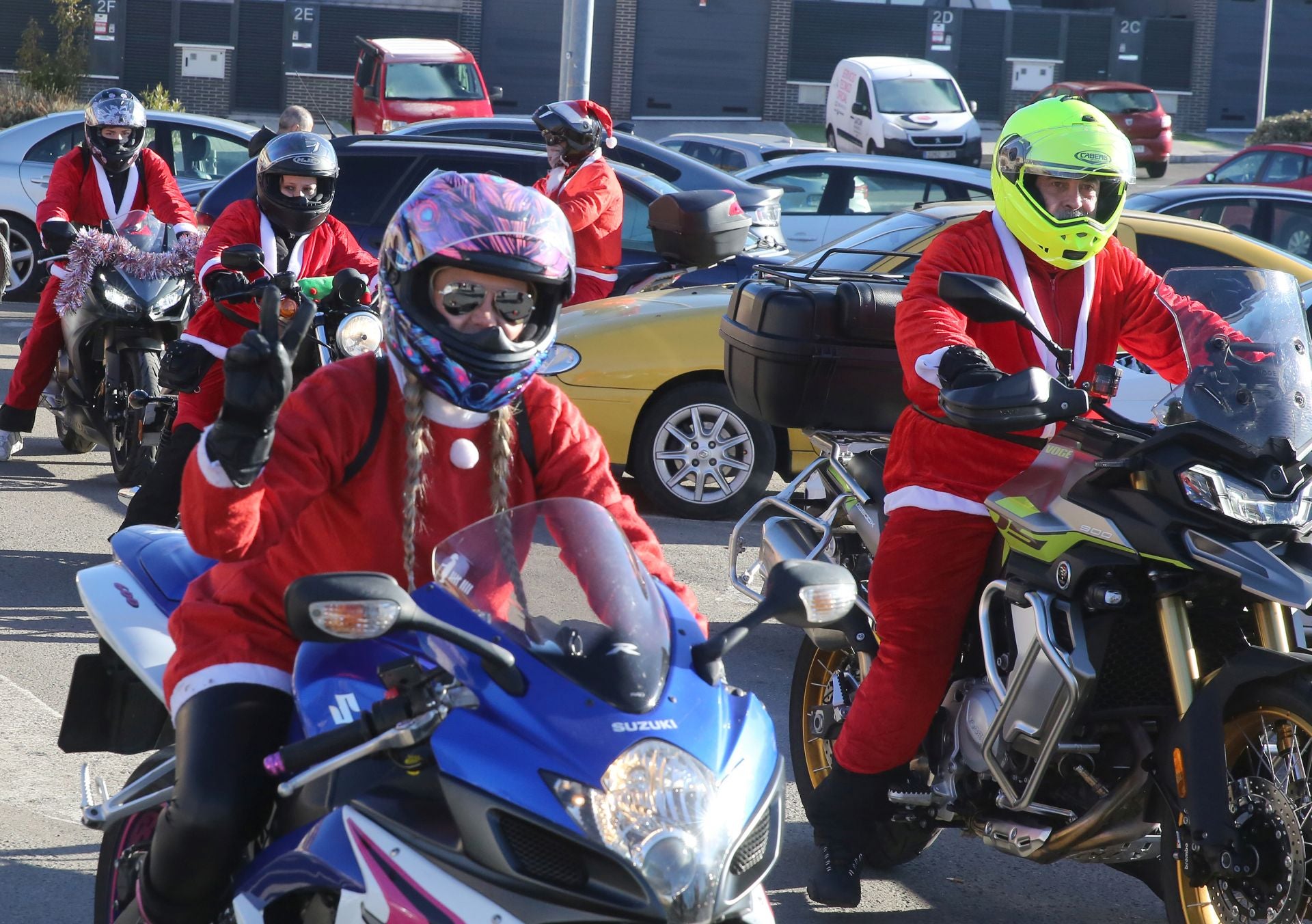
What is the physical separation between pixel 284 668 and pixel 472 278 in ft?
2.61

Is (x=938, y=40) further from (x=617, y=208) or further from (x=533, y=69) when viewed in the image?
(x=617, y=208)

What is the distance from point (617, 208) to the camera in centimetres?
930

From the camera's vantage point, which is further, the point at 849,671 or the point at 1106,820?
the point at 849,671

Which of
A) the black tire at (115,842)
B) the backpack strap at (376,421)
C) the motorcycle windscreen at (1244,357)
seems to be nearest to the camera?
the backpack strap at (376,421)

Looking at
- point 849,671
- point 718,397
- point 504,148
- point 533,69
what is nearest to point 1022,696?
point 849,671

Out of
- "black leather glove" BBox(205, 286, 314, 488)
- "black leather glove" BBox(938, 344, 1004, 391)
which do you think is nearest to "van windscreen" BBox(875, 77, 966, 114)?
"black leather glove" BBox(938, 344, 1004, 391)

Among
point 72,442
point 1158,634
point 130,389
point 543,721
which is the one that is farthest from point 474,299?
point 72,442

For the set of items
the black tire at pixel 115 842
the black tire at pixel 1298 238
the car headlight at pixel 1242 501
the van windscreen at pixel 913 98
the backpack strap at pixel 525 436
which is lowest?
the black tire at pixel 115 842

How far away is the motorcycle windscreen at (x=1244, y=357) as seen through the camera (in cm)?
365

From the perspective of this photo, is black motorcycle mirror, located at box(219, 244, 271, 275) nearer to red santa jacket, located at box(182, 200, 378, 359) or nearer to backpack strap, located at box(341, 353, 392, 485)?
red santa jacket, located at box(182, 200, 378, 359)

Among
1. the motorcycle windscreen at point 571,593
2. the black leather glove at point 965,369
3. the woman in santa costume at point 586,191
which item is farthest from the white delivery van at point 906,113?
Answer: the motorcycle windscreen at point 571,593

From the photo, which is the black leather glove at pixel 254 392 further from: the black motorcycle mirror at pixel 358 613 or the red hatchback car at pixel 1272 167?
the red hatchback car at pixel 1272 167

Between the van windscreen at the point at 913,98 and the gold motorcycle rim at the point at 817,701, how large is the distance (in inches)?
1119

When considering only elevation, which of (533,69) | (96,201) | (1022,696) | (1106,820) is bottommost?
(1106,820)
